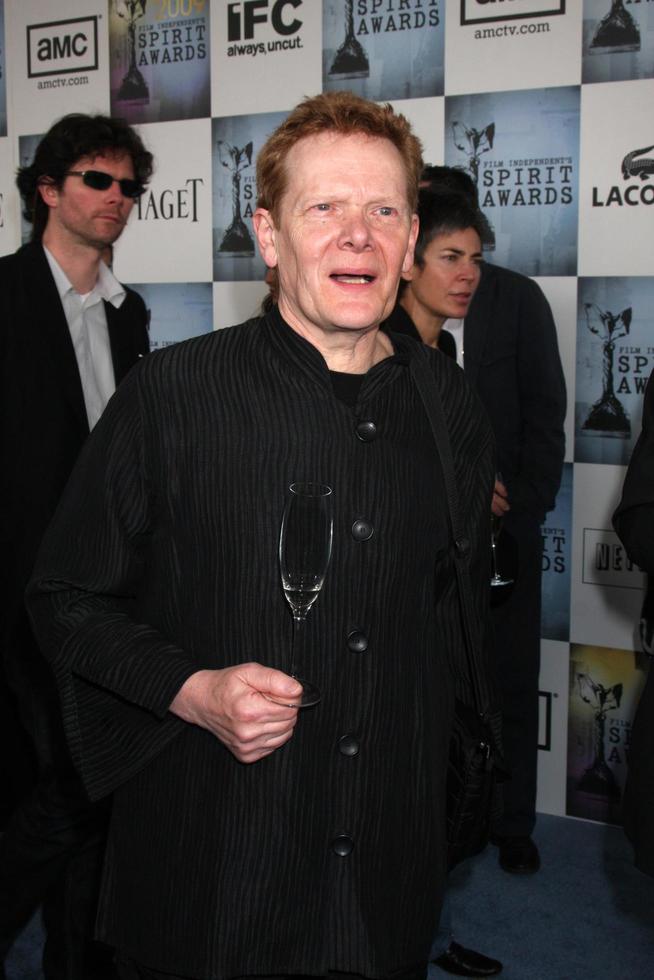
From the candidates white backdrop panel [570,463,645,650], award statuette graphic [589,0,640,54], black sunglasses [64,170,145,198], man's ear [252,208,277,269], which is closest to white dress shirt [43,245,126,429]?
black sunglasses [64,170,145,198]

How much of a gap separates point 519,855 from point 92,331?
2.11m

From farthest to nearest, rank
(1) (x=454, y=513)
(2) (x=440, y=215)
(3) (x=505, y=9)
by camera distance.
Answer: (3) (x=505, y=9), (2) (x=440, y=215), (1) (x=454, y=513)

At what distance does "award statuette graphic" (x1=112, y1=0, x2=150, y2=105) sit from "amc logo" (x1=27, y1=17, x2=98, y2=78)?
13cm

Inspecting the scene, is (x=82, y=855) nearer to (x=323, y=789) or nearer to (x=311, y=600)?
(x=323, y=789)

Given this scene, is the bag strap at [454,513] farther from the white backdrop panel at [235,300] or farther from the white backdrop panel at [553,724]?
the white backdrop panel at [235,300]

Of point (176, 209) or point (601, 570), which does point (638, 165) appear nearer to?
point (601, 570)

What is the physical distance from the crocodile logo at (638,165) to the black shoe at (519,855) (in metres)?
2.16

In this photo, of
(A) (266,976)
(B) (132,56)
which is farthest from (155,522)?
(B) (132,56)

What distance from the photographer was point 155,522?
1564 millimetres

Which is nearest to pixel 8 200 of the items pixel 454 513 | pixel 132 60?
pixel 132 60

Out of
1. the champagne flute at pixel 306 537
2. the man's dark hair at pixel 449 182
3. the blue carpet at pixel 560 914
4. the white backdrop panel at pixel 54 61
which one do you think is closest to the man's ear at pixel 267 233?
the champagne flute at pixel 306 537

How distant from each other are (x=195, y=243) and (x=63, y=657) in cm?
307

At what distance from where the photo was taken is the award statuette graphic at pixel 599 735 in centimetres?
379

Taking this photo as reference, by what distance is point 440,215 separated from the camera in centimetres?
314
